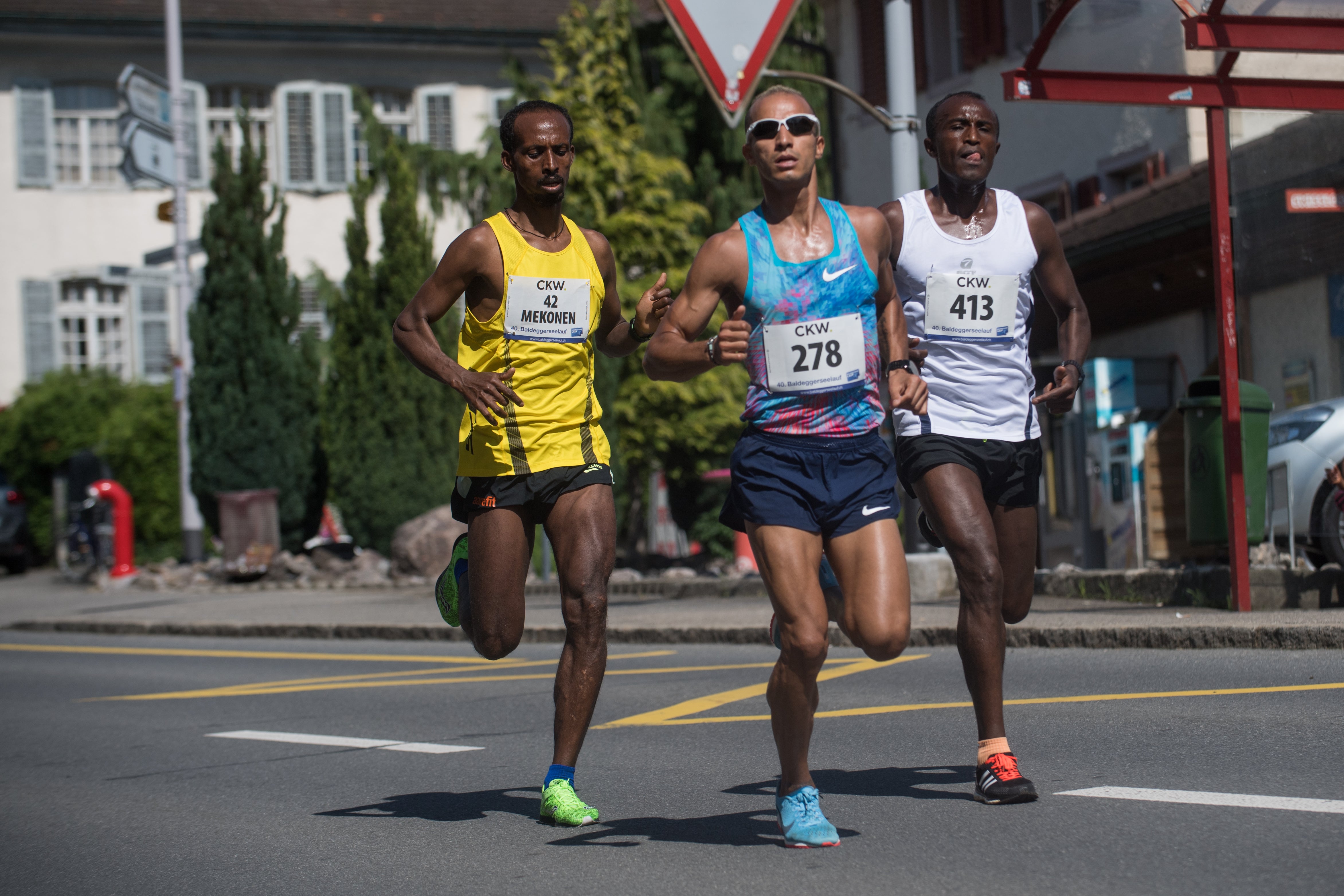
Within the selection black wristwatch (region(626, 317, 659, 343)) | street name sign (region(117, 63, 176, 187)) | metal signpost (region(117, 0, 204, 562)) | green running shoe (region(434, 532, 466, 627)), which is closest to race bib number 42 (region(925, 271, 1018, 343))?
black wristwatch (region(626, 317, 659, 343))

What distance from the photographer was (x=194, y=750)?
305 inches

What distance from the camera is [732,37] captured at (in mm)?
10312

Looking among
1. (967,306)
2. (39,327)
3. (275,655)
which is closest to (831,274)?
(967,306)

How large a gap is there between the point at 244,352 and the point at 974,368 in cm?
1843

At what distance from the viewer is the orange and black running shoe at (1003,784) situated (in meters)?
5.14

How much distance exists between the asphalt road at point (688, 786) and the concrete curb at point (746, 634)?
14cm

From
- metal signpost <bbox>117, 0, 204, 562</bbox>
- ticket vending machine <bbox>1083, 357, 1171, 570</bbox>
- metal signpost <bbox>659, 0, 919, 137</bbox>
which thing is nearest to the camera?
metal signpost <bbox>659, 0, 919, 137</bbox>

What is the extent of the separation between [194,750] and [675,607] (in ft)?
23.6

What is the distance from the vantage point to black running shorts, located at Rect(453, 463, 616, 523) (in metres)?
5.34

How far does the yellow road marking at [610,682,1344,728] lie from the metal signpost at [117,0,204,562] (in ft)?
52.5

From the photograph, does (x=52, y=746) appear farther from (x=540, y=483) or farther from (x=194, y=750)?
(x=540, y=483)

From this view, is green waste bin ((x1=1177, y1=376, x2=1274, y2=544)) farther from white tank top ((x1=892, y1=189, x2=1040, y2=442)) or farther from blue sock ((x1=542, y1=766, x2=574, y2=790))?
blue sock ((x1=542, y1=766, x2=574, y2=790))

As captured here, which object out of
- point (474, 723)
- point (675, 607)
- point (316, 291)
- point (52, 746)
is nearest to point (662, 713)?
point (474, 723)

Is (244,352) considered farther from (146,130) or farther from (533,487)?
(533,487)
